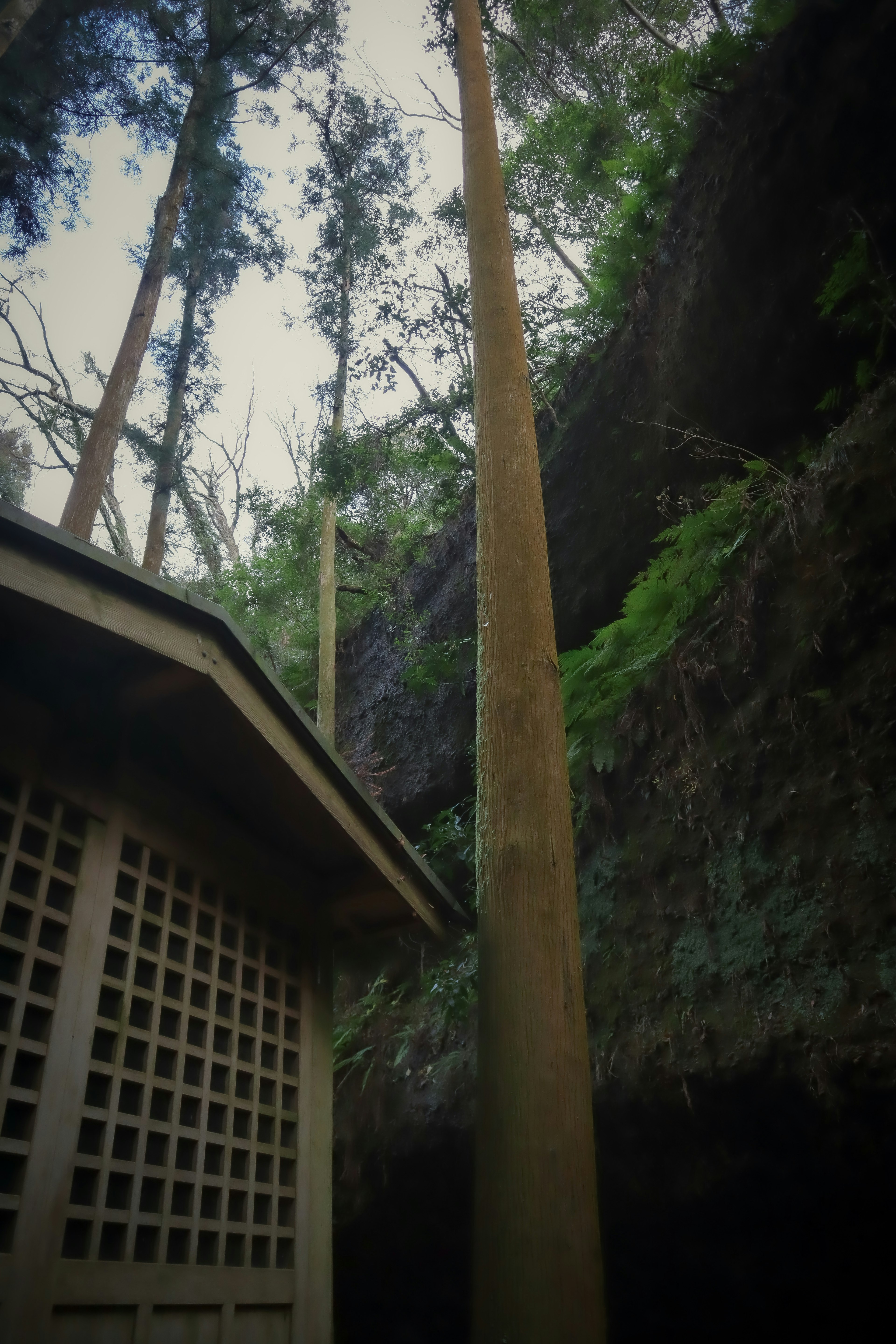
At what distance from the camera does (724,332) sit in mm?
7266

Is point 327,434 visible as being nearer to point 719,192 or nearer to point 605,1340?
point 719,192

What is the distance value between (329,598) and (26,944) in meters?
9.04

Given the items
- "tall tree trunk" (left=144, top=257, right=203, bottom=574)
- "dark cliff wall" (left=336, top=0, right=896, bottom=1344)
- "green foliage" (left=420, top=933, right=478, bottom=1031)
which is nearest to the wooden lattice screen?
"green foliage" (left=420, top=933, right=478, bottom=1031)

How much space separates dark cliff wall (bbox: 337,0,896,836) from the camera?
243 inches

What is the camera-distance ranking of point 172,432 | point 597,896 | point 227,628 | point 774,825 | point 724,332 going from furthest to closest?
point 172,432 → point 724,332 → point 597,896 → point 774,825 → point 227,628

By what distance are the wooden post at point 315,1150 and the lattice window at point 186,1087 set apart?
62mm

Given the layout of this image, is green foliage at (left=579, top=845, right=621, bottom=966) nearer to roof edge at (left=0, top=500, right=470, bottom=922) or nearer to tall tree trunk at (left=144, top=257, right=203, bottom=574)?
roof edge at (left=0, top=500, right=470, bottom=922)

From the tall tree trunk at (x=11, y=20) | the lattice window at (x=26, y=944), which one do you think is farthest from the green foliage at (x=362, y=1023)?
Result: the tall tree trunk at (x=11, y=20)

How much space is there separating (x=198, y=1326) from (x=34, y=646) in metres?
3.29

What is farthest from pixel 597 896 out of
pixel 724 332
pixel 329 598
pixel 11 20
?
A: pixel 11 20

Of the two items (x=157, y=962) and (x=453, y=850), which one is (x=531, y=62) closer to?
(x=453, y=850)

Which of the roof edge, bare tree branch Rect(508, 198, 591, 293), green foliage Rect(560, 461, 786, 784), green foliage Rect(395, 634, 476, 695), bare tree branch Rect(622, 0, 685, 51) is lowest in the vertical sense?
the roof edge

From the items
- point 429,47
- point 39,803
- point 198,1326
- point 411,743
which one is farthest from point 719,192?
point 198,1326

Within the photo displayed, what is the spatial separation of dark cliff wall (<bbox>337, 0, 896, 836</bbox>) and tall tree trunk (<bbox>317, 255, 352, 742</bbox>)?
1606 millimetres
